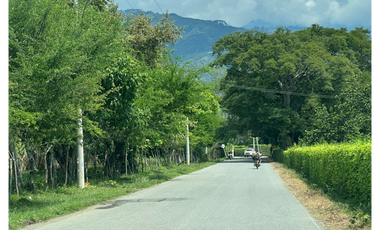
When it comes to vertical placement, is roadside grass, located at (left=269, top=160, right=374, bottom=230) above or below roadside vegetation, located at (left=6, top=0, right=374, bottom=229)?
below

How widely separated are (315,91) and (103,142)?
110ft

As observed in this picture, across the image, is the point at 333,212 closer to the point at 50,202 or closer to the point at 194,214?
the point at 194,214

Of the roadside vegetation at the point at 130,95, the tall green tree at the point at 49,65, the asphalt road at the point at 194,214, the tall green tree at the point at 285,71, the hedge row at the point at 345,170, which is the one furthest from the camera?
the tall green tree at the point at 285,71

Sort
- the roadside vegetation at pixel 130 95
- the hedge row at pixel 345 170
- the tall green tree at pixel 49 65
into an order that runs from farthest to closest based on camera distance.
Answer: the roadside vegetation at pixel 130 95
the hedge row at pixel 345 170
the tall green tree at pixel 49 65

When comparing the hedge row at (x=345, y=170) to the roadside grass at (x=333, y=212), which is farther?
the hedge row at (x=345, y=170)

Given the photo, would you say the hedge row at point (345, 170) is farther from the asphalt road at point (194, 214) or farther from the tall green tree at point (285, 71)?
the tall green tree at point (285, 71)

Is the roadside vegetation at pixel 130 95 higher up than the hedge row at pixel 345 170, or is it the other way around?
the roadside vegetation at pixel 130 95

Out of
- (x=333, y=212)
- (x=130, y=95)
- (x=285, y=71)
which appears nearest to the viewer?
(x=333, y=212)

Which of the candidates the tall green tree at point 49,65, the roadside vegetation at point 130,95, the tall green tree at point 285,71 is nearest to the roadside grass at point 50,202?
the roadside vegetation at point 130,95

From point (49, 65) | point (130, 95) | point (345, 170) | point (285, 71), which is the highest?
point (285, 71)

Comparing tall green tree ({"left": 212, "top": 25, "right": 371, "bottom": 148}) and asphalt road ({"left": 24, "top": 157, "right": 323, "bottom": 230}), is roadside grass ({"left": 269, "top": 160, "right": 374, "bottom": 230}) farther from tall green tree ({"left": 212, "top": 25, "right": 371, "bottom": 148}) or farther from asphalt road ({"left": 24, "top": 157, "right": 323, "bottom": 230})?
tall green tree ({"left": 212, "top": 25, "right": 371, "bottom": 148})

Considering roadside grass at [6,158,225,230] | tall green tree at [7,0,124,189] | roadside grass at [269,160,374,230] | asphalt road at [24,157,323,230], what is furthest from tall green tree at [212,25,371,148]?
tall green tree at [7,0,124,189]

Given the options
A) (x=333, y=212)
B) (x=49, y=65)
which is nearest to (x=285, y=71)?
(x=333, y=212)

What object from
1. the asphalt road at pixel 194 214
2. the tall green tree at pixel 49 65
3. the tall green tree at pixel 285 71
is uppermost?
the tall green tree at pixel 285 71
